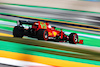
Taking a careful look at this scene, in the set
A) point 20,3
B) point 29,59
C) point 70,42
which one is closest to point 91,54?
point 70,42

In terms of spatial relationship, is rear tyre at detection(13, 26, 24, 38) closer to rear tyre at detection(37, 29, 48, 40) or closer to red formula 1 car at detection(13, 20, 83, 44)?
red formula 1 car at detection(13, 20, 83, 44)

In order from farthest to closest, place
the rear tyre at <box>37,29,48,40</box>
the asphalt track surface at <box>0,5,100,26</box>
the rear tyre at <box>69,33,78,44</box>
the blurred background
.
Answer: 1. the asphalt track surface at <box>0,5,100,26</box>
2. the rear tyre at <box>69,33,78,44</box>
3. the rear tyre at <box>37,29,48,40</box>
4. the blurred background

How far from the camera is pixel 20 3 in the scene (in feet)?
13.6

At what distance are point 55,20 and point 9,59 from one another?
7.04 ft

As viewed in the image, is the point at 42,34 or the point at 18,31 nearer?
the point at 42,34

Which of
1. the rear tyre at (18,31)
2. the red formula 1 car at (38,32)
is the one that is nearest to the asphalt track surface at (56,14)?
the red formula 1 car at (38,32)

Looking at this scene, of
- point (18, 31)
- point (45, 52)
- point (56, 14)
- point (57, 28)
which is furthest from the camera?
point (56, 14)

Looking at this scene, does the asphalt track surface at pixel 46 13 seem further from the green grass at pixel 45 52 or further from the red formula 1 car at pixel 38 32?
the green grass at pixel 45 52

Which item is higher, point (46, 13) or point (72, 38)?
point (46, 13)

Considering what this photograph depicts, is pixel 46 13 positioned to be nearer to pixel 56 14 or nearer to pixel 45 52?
pixel 56 14

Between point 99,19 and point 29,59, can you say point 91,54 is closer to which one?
point 29,59

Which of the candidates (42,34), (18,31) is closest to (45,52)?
(42,34)

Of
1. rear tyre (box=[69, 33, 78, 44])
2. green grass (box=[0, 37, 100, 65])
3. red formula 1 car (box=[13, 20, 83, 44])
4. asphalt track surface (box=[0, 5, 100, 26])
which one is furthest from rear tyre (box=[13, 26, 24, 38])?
asphalt track surface (box=[0, 5, 100, 26])

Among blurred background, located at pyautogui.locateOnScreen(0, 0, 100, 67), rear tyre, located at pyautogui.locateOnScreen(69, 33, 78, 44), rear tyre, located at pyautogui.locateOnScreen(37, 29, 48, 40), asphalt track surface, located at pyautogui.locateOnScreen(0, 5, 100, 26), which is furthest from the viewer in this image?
asphalt track surface, located at pyautogui.locateOnScreen(0, 5, 100, 26)
